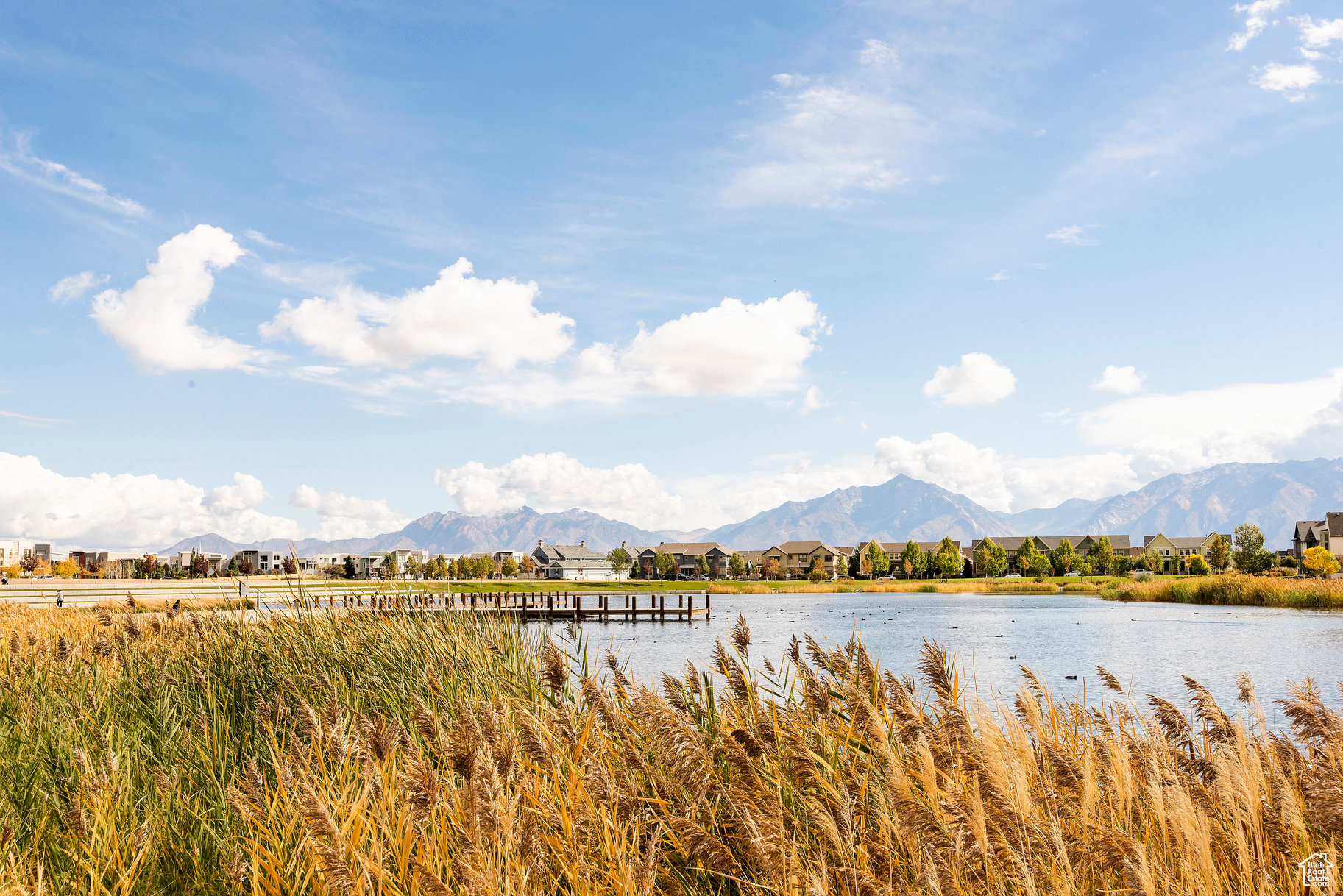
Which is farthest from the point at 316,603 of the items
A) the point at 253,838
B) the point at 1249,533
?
the point at 1249,533

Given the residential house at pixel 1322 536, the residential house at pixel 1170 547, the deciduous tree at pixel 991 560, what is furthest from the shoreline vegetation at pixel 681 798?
the residential house at pixel 1170 547

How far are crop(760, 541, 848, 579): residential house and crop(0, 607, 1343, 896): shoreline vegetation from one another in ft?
549

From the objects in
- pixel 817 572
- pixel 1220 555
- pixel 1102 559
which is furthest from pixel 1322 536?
pixel 817 572

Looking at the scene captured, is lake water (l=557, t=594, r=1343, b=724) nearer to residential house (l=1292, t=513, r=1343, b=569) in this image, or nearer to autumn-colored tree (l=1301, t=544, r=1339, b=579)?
autumn-colored tree (l=1301, t=544, r=1339, b=579)

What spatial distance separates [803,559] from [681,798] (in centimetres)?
18315

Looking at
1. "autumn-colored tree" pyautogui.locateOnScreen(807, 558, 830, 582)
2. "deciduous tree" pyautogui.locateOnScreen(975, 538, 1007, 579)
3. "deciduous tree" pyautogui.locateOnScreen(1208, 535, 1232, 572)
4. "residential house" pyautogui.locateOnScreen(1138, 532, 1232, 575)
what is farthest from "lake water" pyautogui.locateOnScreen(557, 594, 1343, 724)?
"residential house" pyautogui.locateOnScreen(1138, 532, 1232, 575)

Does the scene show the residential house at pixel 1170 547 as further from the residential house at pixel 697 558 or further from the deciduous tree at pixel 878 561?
the residential house at pixel 697 558

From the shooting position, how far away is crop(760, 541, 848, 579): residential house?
176m

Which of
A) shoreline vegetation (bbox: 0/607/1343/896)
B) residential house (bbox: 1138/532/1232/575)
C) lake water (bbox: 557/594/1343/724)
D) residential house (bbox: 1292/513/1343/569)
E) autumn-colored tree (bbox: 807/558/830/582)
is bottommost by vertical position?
autumn-colored tree (bbox: 807/558/830/582)

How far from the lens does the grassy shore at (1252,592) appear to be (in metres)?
52.5

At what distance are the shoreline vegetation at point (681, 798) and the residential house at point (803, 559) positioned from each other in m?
167

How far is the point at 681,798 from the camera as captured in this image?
4.61 m

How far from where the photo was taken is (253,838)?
13.9 ft

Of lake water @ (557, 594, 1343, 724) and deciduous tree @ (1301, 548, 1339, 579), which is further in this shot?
deciduous tree @ (1301, 548, 1339, 579)
